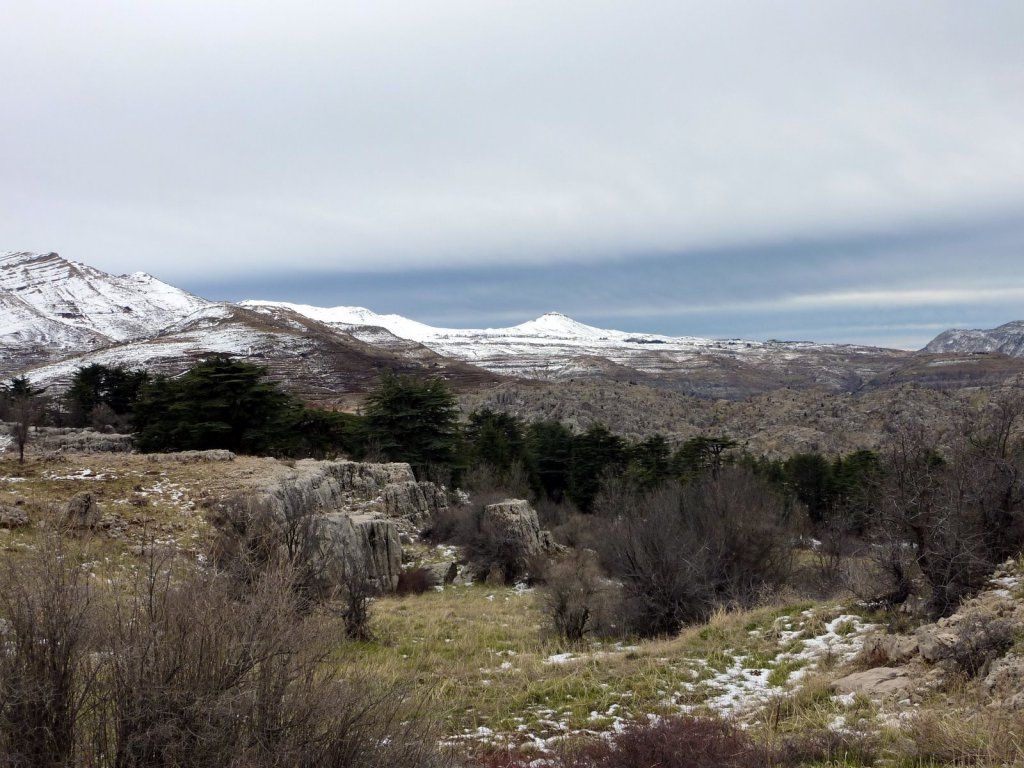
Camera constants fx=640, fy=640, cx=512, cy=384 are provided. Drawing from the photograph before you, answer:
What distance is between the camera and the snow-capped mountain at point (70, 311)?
142 meters

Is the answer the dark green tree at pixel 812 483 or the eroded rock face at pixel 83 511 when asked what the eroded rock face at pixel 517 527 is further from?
the dark green tree at pixel 812 483

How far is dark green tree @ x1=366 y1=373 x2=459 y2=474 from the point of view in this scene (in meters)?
35.7

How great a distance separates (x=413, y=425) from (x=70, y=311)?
173m

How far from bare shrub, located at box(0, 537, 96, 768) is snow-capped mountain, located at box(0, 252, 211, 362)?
506ft

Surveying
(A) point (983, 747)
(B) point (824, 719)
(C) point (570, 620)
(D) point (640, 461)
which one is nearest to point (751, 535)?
(C) point (570, 620)

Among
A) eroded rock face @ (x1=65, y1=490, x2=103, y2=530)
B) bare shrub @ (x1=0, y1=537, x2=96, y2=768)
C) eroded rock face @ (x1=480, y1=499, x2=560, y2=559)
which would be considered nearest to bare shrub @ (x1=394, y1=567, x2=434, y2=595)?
eroded rock face @ (x1=480, y1=499, x2=560, y2=559)

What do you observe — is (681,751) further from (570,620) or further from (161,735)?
(570,620)

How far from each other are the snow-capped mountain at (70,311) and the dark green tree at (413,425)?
126 m

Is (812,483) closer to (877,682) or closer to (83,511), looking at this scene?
(877,682)

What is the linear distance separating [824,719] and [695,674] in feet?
8.79

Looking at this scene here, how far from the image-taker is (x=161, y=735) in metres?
3.33

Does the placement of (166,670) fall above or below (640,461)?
above

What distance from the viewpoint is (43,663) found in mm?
3416

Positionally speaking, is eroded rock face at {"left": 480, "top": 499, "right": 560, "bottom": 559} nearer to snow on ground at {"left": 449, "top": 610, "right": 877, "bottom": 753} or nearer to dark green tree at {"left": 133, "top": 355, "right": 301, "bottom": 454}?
snow on ground at {"left": 449, "top": 610, "right": 877, "bottom": 753}
